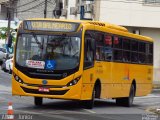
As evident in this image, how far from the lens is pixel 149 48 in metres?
28.4

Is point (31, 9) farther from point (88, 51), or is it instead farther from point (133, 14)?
point (88, 51)

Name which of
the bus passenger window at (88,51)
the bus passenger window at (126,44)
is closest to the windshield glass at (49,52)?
the bus passenger window at (88,51)

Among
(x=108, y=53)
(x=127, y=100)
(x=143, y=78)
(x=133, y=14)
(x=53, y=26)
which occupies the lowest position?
(x=127, y=100)

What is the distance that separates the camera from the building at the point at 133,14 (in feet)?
155

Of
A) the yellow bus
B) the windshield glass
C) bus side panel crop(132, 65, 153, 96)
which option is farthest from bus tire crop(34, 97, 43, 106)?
bus side panel crop(132, 65, 153, 96)

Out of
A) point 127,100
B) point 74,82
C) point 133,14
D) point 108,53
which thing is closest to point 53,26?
point 74,82

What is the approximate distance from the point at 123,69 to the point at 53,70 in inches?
210

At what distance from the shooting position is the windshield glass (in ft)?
66.0

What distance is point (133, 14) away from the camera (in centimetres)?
4756

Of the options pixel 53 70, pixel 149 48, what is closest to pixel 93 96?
pixel 53 70

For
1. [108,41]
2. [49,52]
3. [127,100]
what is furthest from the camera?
[127,100]

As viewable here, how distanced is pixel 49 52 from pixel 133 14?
27.9m

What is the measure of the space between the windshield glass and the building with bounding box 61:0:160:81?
26727 mm

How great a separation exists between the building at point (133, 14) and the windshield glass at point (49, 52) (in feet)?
87.7
